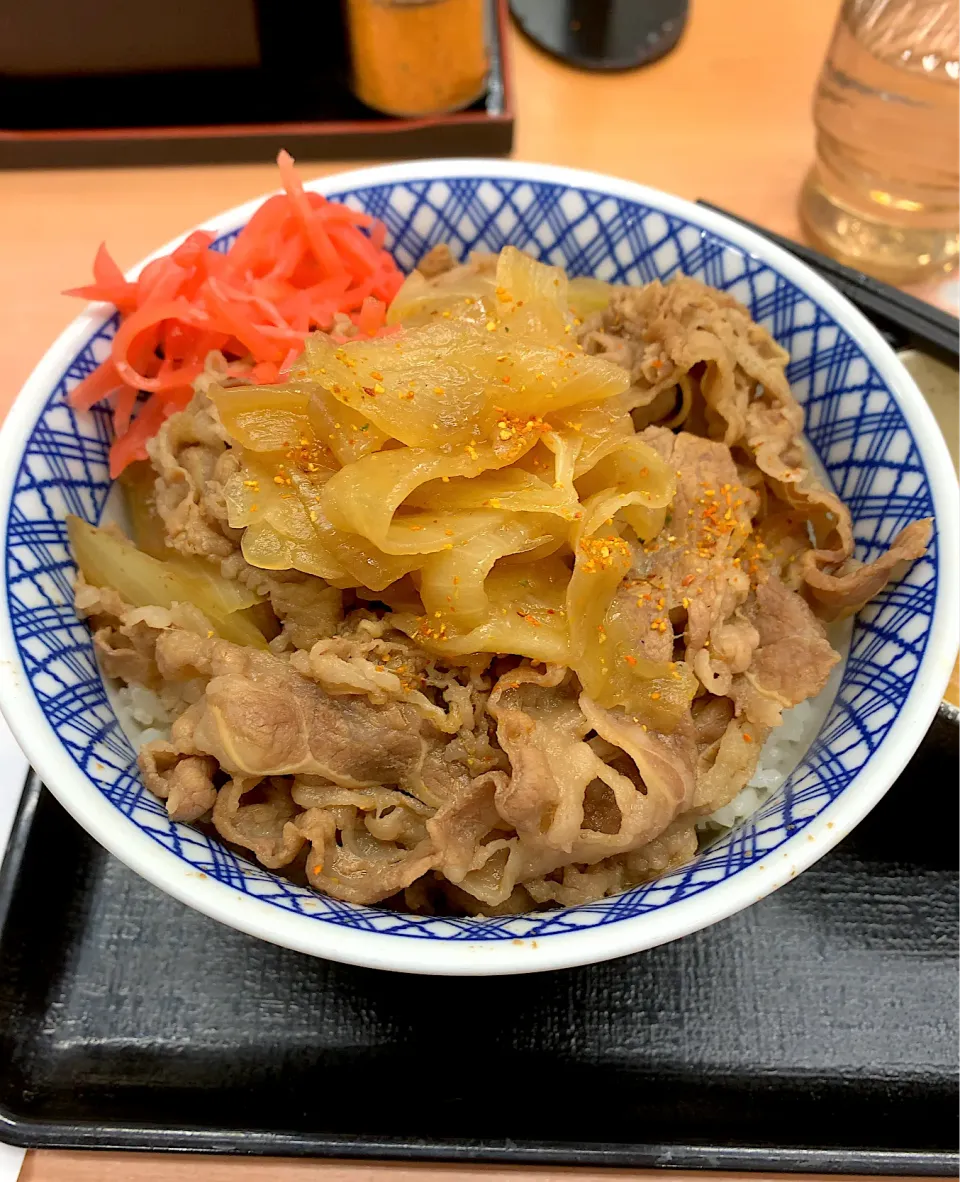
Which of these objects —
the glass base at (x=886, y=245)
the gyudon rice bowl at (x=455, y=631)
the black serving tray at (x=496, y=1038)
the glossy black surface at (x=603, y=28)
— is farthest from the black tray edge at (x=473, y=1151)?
the glossy black surface at (x=603, y=28)

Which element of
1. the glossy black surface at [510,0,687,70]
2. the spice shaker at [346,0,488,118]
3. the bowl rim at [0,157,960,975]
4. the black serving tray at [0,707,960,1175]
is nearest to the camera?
the bowl rim at [0,157,960,975]

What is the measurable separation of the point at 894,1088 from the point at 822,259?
71.2 inches

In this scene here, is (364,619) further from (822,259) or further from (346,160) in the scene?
(346,160)

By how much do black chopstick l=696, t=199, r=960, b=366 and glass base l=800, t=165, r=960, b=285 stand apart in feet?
1.30

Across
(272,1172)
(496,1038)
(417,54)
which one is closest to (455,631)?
(496,1038)

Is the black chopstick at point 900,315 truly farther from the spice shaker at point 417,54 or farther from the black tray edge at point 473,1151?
the black tray edge at point 473,1151

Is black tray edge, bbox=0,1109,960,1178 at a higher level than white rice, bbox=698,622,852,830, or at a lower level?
lower

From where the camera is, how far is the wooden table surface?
2.53 meters

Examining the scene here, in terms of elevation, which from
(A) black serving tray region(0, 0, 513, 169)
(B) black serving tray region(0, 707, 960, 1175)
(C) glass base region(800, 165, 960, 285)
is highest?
(A) black serving tray region(0, 0, 513, 169)

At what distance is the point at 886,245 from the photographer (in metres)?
2.49

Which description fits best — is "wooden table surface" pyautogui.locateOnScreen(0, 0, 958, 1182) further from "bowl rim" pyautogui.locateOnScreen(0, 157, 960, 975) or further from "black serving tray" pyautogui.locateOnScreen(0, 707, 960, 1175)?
"black serving tray" pyautogui.locateOnScreen(0, 707, 960, 1175)

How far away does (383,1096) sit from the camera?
1.43 meters

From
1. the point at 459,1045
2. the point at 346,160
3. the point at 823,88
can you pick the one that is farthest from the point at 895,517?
the point at 346,160

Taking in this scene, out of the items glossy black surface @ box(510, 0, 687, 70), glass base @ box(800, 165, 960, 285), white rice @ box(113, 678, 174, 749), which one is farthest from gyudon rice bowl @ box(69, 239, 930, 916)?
glossy black surface @ box(510, 0, 687, 70)
